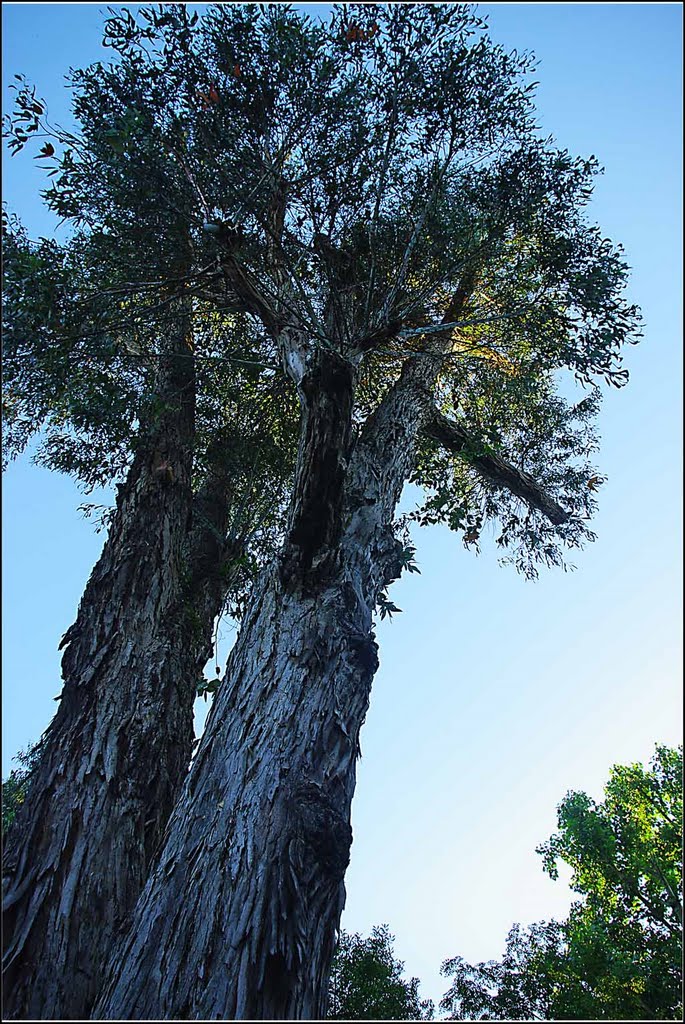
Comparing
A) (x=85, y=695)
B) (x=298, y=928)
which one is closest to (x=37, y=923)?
(x=85, y=695)

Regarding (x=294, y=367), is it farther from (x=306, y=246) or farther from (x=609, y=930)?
(x=609, y=930)

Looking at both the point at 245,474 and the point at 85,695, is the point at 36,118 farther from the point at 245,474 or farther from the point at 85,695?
the point at 85,695

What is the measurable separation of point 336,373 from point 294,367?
1024 millimetres

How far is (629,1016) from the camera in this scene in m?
11.2

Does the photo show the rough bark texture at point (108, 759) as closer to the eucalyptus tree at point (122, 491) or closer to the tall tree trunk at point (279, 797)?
the eucalyptus tree at point (122, 491)

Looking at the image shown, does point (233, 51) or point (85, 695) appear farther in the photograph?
point (233, 51)

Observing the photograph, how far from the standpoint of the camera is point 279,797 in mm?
3285

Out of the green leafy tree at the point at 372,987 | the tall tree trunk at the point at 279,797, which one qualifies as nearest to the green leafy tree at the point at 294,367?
the tall tree trunk at the point at 279,797

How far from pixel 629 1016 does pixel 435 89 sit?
45.8 feet

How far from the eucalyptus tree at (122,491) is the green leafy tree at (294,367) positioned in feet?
0.11

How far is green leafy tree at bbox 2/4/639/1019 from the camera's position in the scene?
3156mm

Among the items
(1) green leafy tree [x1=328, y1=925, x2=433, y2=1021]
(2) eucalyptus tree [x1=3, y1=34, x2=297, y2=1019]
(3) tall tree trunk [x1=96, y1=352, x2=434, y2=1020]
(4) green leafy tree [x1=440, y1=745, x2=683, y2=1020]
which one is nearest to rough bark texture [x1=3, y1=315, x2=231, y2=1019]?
(2) eucalyptus tree [x1=3, y1=34, x2=297, y2=1019]

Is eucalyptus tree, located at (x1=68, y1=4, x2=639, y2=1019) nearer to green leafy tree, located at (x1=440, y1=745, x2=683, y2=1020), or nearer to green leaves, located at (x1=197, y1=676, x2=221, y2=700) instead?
green leaves, located at (x1=197, y1=676, x2=221, y2=700)

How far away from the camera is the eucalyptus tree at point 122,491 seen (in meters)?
4.34
